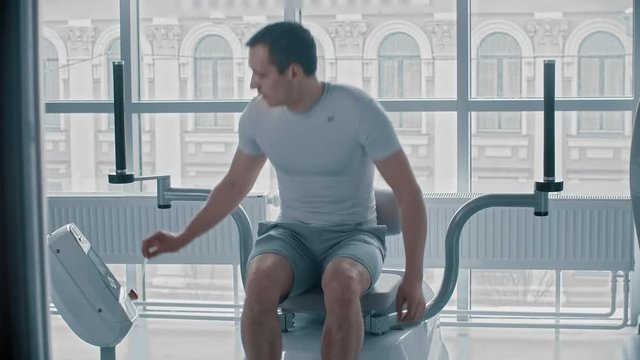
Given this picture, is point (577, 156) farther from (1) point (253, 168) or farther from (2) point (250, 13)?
(1) point (253, 168)

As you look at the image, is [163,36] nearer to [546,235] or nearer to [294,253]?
[546,235]

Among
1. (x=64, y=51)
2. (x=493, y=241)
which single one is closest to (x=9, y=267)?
(x=493, y=241)

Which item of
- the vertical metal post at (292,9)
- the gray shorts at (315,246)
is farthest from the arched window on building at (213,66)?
the gray shorts at (315,246)

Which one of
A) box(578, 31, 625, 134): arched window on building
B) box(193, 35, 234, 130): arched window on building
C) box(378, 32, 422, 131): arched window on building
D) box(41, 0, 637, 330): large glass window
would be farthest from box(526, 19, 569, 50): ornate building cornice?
box(193, 35, 234, 130): arched window on building

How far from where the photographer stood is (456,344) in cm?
Answer: 326

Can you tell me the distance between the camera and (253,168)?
224 centimetres

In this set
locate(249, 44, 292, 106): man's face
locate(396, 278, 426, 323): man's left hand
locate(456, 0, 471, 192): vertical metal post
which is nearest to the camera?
locate(396, 278, 426, 323): man's left hand

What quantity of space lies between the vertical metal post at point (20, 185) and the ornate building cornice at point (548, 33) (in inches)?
149

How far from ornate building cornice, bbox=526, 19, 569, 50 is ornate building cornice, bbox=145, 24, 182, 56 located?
193 centimetres

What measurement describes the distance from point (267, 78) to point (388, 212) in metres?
0.51

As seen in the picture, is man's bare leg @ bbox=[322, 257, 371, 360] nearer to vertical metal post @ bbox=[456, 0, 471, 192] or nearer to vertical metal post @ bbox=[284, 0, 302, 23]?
vertical metal post @ bbox=[456, 0, 471, 192]

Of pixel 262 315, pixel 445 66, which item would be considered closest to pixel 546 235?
pixel 445 66

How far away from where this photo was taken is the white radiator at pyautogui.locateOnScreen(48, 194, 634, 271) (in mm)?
3340

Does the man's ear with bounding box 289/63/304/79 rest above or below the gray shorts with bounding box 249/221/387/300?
above
